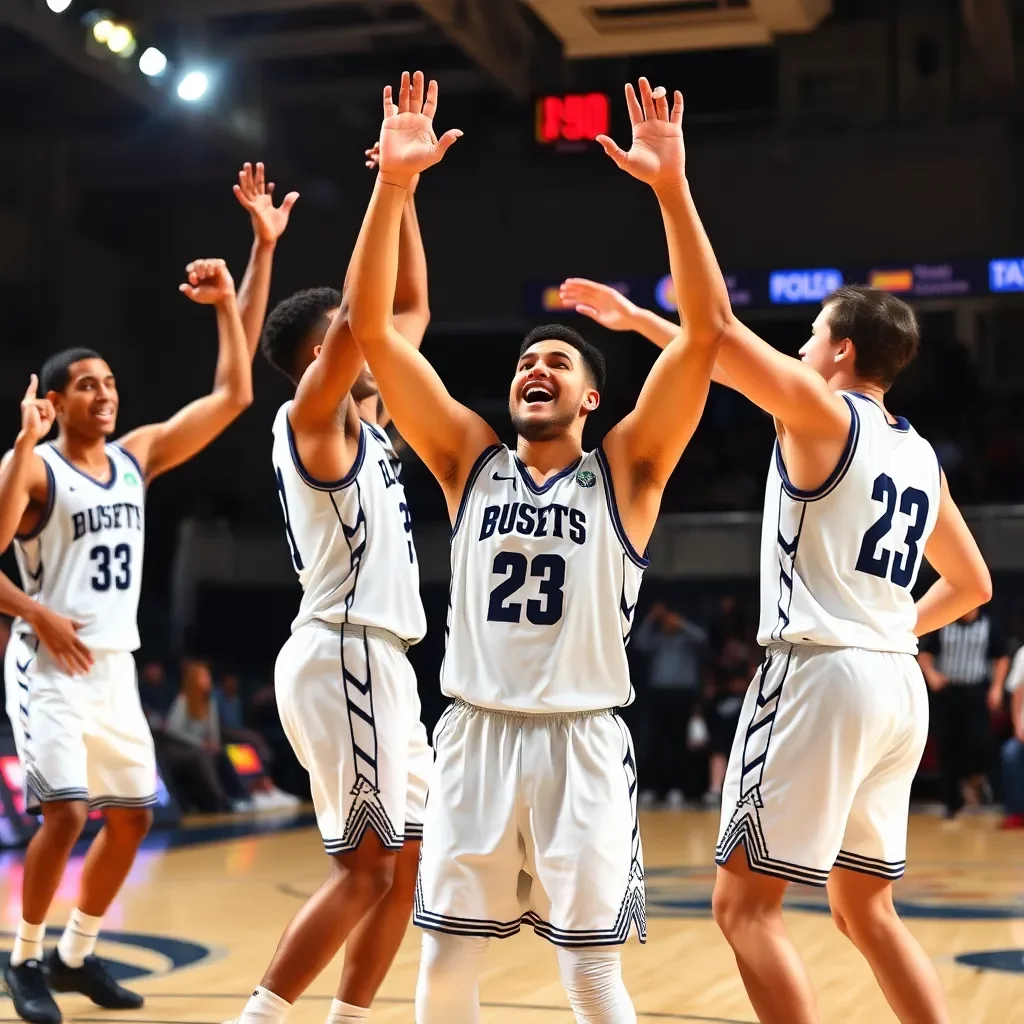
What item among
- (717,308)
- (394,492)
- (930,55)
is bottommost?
(394,492)

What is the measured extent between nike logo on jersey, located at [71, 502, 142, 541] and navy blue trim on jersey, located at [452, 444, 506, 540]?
2238mm

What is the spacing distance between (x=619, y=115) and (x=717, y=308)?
31.0ft

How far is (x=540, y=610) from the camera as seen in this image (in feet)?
11.1

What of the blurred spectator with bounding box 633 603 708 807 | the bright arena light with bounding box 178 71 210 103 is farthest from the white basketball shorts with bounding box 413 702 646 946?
the blurred spectator with bounding box 633 603 708 807

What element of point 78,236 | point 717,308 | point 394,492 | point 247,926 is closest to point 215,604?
point 78,236

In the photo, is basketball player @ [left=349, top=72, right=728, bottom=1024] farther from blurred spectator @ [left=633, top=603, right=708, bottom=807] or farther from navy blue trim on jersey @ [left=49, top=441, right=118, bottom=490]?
blurred spectator @ [left=633, top=603, right=708, bottom=807]

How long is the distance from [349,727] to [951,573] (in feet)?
5.72

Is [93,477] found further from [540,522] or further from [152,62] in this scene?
[152,62]

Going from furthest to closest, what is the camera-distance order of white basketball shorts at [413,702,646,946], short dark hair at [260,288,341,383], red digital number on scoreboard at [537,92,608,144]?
red digital number on scoreboard at [537,92,608,144], short dark hair at [260,288,341,383], white basketball shorts at [413,702,646,946]

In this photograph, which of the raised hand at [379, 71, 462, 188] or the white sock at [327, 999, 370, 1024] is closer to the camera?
the raised hand at [379, 71, 462, 188]

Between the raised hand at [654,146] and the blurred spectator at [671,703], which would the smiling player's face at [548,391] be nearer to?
the raised hand at [654,146]

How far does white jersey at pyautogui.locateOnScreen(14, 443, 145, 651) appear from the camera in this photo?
17.4 ft

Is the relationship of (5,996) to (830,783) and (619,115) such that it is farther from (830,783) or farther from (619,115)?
(619,115)

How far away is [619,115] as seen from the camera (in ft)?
40.7
